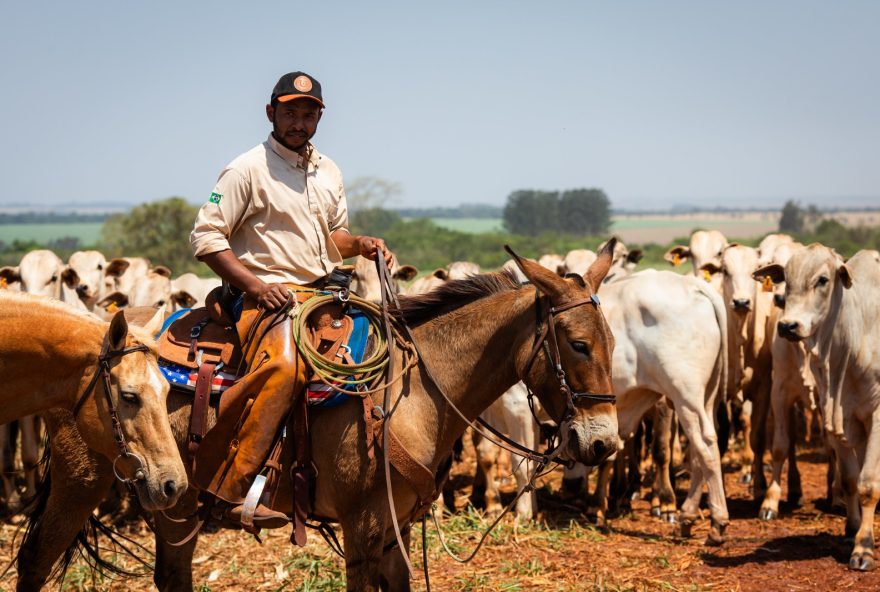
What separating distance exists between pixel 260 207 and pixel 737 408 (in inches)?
376

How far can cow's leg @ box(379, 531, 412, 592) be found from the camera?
18.8 ft

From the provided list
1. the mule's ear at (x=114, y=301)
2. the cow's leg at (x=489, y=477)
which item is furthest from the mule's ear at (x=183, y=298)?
the cow's leg at (x=489, y=477)

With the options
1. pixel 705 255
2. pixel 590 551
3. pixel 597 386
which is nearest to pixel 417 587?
pixel 590 551

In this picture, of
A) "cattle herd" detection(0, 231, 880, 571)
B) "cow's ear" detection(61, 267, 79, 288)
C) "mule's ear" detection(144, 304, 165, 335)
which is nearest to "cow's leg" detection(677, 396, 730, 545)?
"cattle herd" detection(0, 231, 880, 571)

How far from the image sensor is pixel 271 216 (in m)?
5.41

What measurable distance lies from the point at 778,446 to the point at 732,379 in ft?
5.48

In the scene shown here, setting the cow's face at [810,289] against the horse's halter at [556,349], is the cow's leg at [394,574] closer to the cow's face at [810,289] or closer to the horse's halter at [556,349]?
the horse's halter at [556,349]

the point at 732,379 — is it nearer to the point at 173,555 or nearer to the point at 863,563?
the point at 863,563

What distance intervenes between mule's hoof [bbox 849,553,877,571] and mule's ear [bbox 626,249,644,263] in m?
7.73

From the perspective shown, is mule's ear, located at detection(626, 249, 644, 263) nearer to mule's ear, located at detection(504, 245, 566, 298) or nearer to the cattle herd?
the cattle herd

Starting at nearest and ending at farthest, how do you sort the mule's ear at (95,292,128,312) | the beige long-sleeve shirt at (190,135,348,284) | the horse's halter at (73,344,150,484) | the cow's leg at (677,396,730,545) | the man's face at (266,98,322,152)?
the horse's halter at (73,344,150,484) → the beige long-sleeve shirt at (190,135,348,284) → the man's face at (266,98,322,152) → the cow's leg at (677,396,730,545) → the mule's ear at (95,292,128,312)

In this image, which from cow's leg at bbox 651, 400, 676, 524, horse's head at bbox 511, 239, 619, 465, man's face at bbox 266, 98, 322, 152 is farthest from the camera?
cow's leg at bbox 651, 400, 676, 524

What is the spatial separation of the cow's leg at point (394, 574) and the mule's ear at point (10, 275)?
9474mm

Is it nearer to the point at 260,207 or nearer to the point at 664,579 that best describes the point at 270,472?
the point at 260,207
